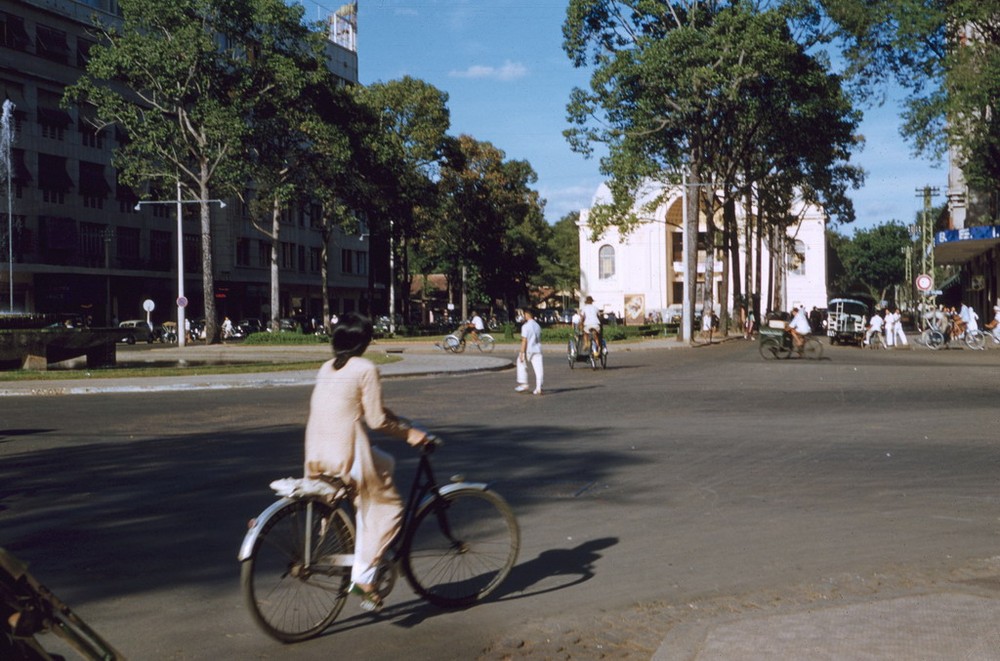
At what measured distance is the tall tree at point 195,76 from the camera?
45.9 m

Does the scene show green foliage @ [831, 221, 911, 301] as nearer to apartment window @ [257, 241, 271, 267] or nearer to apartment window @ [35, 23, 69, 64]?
apartment window @ [257, 241, 271, 267]

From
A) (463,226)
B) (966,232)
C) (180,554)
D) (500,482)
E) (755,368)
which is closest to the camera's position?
(180,554)

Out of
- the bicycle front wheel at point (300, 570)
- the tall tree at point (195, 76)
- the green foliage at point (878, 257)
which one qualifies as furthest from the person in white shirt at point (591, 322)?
the green foliage at point (878, 257)

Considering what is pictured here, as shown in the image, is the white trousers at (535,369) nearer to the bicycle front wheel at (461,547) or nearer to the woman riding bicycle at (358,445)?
the bicycle front wheel at (461,547)

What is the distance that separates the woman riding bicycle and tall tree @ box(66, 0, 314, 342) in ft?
139

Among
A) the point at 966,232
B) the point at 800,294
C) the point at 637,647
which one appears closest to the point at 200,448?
the point at 637,647

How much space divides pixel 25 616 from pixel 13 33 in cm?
6077

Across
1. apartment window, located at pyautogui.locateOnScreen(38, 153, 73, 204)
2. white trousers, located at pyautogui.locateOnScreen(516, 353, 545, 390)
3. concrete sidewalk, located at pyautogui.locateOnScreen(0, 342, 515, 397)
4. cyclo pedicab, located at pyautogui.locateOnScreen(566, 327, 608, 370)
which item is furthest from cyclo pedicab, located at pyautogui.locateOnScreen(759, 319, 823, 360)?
apartment window, located at pyautogui.locateOnScreen(38, 153, 73, 204)

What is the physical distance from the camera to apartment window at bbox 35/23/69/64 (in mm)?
58781

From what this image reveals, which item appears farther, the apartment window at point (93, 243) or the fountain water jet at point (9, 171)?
the apartment window at point (93, 243)

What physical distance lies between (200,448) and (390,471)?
308 inches

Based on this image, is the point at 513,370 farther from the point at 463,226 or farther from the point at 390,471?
the point at 463,226

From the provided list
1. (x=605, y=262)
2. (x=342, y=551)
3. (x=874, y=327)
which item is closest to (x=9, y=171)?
(x=874, y=327)

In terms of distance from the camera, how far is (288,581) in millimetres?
5344
